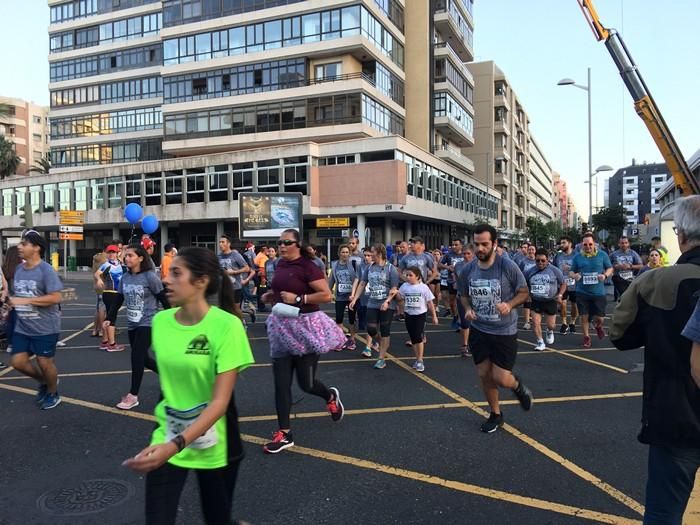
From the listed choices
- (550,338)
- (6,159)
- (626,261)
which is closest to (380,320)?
(550,338)

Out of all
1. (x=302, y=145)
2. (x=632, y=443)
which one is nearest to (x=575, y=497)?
(x=632, y=443)

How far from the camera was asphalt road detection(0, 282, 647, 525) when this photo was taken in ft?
11.3

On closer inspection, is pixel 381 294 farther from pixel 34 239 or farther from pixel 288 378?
pixel 34 239

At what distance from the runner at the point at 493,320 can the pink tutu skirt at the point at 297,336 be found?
1.44 meters

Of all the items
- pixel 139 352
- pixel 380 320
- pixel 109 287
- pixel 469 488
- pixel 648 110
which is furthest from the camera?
pixel 648 110

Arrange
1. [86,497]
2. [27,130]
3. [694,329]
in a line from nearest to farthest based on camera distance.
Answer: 1. [694,329]
2. [86,497]
3. [27,130]

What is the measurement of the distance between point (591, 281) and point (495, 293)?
5.15 metres

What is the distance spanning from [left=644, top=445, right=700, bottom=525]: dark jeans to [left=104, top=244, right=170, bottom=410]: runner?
185 inches

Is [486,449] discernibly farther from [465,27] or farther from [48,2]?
[48,2]

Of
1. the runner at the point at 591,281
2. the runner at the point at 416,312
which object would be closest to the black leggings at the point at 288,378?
the runner at the point at 416,312

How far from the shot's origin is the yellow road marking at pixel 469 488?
335 centimetres

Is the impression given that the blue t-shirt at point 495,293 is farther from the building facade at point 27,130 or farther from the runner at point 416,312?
the building facade at point 27,130

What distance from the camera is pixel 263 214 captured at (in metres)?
28.0

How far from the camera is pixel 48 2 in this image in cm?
5394
